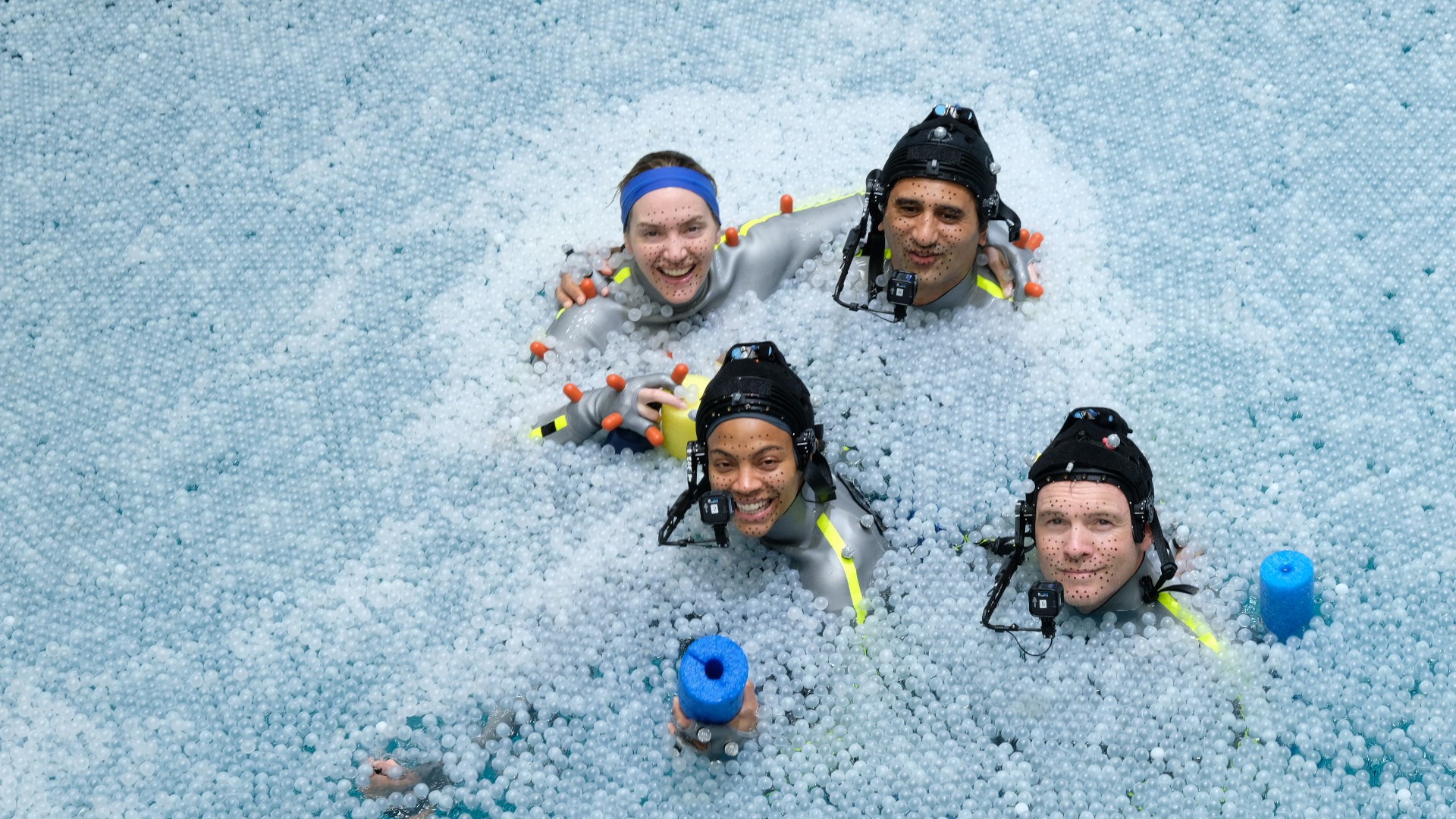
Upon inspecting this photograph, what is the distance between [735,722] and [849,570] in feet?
1.72

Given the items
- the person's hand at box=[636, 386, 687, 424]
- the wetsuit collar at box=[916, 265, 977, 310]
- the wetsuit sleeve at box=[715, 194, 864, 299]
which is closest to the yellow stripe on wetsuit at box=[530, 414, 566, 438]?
the person's hand at box=[636, 386, 687, 424]

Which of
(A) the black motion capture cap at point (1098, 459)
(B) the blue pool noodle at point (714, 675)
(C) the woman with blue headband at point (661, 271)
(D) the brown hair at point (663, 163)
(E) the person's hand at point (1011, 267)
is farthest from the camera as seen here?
(E) the person's hand at point (1011, 267)

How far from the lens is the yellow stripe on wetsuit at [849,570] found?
13.9 feet

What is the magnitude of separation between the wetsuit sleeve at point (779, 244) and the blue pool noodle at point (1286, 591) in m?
1.71

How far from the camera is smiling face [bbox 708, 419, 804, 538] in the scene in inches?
159

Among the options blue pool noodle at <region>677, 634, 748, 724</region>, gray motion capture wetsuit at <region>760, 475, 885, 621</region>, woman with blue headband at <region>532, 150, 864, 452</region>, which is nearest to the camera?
blue pool noodle at <region>677, 634, 748, 724</region>

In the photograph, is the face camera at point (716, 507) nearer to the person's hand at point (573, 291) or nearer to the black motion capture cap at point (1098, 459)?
the black motion capture cap at point (1098, 459)

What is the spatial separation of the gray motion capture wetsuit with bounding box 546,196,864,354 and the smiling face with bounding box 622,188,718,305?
0.08 metres

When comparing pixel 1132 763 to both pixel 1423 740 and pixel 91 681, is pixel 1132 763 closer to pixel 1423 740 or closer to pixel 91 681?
pixel 1423 740

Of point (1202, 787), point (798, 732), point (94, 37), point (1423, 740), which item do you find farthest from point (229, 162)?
point (1423, 740)

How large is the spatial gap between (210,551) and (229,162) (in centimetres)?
160

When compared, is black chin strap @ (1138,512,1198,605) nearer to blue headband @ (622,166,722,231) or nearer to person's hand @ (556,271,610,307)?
blue headband @ (622,166,722,231)

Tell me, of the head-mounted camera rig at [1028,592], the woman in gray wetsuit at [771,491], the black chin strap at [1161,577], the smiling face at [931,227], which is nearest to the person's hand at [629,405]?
the woman in gray wetsuit at [771,491]

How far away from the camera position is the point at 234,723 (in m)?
4.27
